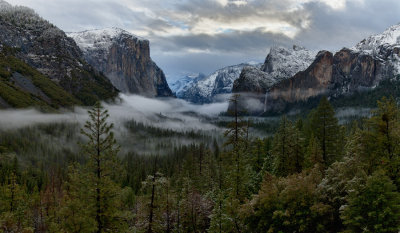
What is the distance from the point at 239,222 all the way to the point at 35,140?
187288 millimetres

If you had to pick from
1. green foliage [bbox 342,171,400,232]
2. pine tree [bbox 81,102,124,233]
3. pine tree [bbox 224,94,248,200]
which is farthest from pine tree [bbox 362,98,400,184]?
pine tree [bbox 81,102,124,233]

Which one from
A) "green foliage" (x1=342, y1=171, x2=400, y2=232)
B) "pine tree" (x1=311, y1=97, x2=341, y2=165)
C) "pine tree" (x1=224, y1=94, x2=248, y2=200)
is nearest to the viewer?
"green foliage" (x1=342, y1=171, x2=400, y2=232)

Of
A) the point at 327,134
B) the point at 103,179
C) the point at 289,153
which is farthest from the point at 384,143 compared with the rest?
the point at 103,179

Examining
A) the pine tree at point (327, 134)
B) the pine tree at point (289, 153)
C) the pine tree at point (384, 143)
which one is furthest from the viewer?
the pine tree at point (327, 134)

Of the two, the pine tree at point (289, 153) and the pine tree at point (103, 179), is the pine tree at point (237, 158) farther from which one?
the pine tree at point (103, 179)

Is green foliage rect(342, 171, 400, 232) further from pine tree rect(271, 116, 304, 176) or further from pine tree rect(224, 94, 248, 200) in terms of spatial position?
pine tree rect(271, 116, 304, 176)

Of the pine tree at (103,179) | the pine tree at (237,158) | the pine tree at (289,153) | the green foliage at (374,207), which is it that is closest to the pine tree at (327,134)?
the pine tree at (289,153)

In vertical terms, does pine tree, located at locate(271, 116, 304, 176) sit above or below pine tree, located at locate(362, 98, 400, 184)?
below

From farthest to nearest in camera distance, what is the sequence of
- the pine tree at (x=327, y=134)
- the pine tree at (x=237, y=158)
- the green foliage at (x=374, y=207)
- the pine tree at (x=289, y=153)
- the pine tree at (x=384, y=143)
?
the pine tree at (x=327, y=134) < the pine tree at (x=289, y=153) < the pine tree at (x=237, y=158) < the pine tree at (x=384, y=143) < the green foliage at (x=374, y=207)

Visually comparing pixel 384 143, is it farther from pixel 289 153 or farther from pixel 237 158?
pixel 289 153

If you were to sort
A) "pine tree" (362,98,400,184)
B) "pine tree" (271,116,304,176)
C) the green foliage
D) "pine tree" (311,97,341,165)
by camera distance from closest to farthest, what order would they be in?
the green foliage, "pine tree" (362,98,400,184), "pine tree" (271,116,304,176), "pine tree" (311,97,341,165)

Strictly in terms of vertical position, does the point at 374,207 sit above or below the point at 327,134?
below

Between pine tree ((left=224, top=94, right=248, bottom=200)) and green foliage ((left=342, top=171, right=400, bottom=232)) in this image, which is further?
pine tree ((left=224, top=94, right=248, bottom=200))

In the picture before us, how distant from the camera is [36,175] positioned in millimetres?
140625
